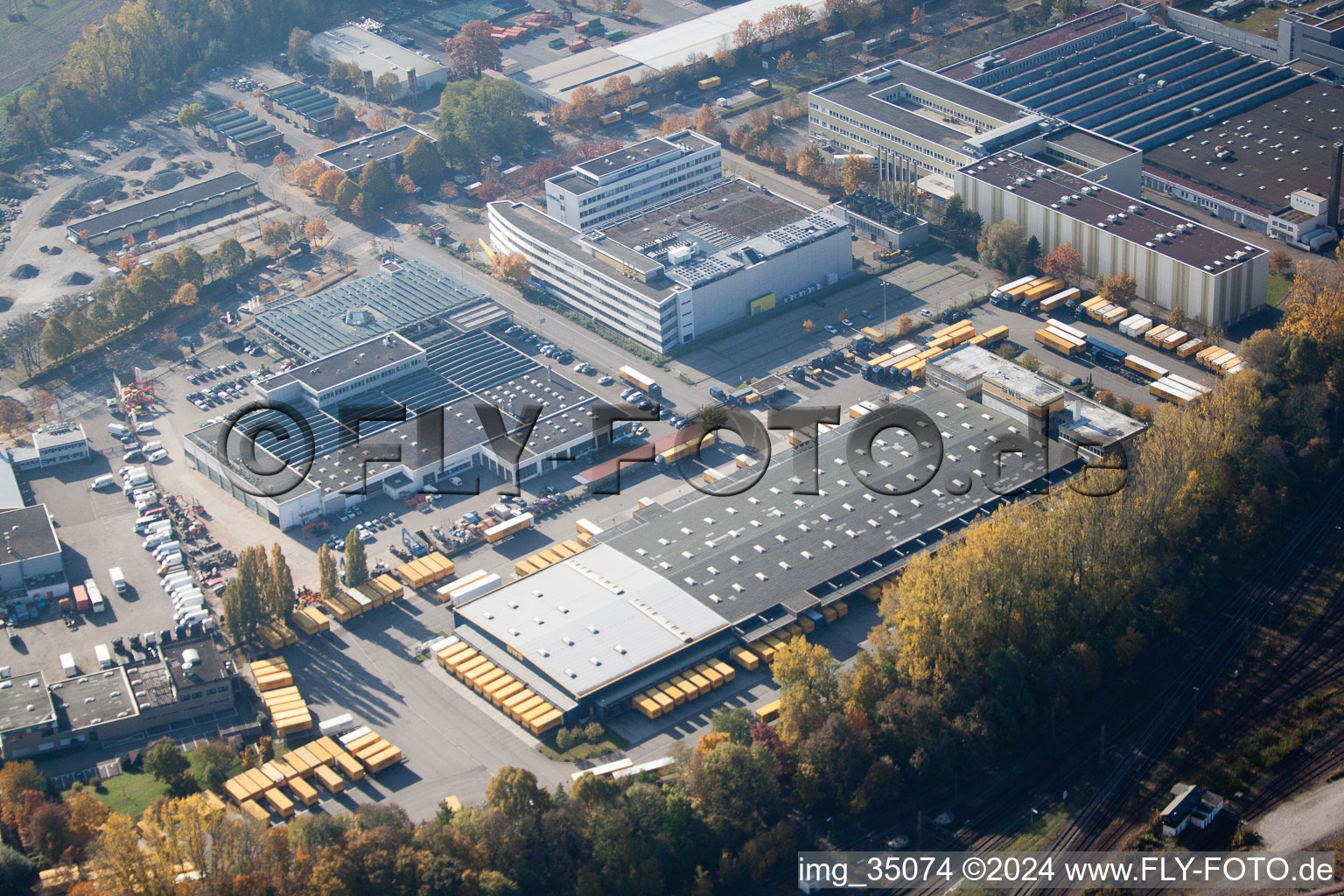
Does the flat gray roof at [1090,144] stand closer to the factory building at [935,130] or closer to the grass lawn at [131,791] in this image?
the factory building at [935,130]

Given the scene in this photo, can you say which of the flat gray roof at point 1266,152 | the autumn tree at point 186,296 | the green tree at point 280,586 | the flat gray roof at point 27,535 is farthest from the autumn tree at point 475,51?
the green tree at point 280,586

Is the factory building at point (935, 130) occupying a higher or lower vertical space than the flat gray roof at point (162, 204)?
higher

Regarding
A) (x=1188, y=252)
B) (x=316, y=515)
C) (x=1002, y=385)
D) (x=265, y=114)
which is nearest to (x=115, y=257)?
(x=265, y=114)

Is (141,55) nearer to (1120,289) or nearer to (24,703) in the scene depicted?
(24,703)

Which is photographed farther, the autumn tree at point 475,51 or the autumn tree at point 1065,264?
the autumn tree at point 475,51

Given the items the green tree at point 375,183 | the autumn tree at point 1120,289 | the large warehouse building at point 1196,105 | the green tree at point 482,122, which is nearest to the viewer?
the autumn tree at point 1120,289

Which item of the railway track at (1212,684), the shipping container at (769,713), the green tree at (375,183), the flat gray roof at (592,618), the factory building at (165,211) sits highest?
the green tree at (375,183)

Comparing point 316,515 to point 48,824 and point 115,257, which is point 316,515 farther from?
point 115,257

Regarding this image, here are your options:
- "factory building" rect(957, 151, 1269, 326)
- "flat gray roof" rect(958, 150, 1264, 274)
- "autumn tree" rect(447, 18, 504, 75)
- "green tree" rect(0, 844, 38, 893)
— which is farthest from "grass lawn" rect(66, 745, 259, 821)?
"autumn tree" rect(447, 18, 504, 75)
